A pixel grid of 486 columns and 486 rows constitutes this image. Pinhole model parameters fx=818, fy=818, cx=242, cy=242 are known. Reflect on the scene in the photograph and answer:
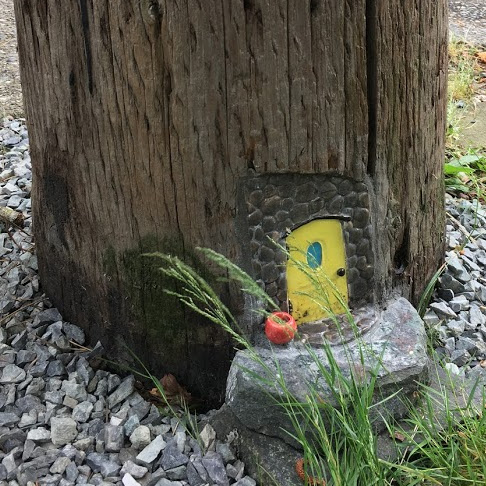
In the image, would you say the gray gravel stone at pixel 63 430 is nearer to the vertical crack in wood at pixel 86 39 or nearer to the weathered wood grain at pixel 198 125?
the weathered wood grain at pixel 198 125

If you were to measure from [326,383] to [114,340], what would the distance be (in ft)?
2.59

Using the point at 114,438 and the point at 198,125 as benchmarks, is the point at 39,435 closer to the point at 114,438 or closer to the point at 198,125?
the point at 114,438

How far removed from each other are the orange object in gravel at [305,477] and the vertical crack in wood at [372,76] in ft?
2.84

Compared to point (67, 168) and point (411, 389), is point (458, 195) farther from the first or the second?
point (67, 168)

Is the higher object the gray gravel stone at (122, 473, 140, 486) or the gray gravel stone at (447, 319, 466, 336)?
the gray gravel stone at (447, 319, 466, 336)

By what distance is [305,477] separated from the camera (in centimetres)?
214

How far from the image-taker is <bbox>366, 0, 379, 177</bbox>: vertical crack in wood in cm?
224

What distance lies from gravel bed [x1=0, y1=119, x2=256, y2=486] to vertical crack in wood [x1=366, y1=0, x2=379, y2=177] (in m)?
0.95

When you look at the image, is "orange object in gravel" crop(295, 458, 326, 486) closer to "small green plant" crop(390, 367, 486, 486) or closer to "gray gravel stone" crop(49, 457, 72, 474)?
"small green plant" crop(390, 367, 486, 486)

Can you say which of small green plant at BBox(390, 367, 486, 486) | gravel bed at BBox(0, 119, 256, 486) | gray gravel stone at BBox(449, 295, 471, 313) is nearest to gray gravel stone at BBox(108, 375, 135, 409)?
gravel bed at BBox(0, 119, 256, 486)

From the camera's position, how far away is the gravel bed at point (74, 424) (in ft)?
7.56

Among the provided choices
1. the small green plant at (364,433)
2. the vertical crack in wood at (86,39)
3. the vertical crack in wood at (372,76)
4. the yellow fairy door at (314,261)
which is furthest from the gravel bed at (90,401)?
the vertical crack in wood at (86,39)

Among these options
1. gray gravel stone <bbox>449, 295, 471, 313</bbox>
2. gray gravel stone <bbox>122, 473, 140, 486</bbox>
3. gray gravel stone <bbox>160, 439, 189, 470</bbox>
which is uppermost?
gray gravel stone <bbox>449, 295, 471, 313</bbox>

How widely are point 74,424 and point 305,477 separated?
2.43 ft
